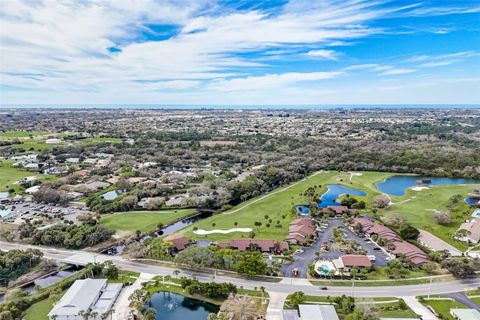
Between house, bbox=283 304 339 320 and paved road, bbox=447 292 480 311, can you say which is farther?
paved road, bbox=447 292 480 311

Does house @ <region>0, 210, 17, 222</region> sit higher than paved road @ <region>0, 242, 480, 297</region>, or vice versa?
house @ <region>0, 210, 17, 222</region>

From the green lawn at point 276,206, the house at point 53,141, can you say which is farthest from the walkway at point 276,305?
the house at point 53,141

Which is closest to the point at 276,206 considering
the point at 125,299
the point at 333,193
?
the point at 333,193

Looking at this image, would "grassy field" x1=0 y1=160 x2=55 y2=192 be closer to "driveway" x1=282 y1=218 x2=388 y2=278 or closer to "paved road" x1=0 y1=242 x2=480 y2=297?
"paved road" x1=0 y1=242 x2=480 y2=297

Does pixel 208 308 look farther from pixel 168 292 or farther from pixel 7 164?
pixel 7 164

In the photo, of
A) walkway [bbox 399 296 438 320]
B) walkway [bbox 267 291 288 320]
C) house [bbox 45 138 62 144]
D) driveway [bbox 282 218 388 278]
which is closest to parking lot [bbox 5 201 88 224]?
driveway [bbox 282 218 388 278]

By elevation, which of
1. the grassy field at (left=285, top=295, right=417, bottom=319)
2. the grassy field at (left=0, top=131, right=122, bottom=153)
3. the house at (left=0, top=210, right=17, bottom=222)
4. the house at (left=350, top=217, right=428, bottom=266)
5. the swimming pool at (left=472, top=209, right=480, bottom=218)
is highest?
the grassy field at (left=0, top=131, right=122, bottom=153)

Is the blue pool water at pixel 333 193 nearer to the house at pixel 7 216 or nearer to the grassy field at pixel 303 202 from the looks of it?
the grassy field at pixel 303 202

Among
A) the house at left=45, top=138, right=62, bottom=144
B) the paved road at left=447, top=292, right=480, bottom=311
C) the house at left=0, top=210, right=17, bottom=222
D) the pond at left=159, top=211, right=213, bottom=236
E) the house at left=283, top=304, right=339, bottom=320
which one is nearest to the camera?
the house at left=283, top=304, right=339, bottom=320
